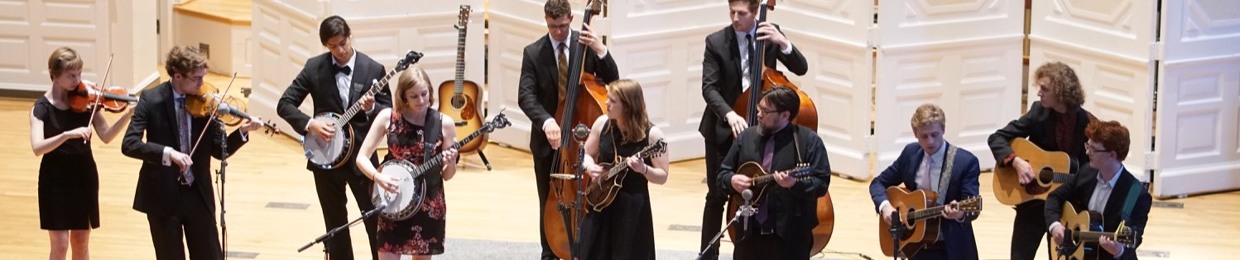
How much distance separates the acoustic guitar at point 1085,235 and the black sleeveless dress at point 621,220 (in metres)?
1.56

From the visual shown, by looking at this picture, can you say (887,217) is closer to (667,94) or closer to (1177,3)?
(1177,3)

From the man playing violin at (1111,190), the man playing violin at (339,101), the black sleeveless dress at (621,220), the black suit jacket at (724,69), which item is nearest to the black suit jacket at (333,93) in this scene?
the man playing violin at (339,101)

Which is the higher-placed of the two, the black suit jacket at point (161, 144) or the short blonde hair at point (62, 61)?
the short blonde hair at point (62, 61)

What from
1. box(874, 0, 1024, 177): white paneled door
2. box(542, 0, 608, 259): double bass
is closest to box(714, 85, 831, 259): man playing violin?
box(542, 0, 608, 259): double bass

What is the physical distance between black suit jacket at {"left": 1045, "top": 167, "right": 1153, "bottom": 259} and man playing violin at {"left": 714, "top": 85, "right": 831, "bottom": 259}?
0.84 metres

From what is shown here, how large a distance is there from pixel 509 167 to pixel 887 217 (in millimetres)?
4189

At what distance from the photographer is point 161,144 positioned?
700 cm

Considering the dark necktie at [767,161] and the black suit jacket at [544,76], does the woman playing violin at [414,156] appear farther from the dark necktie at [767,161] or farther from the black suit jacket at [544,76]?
the dark necktie at [767,161]

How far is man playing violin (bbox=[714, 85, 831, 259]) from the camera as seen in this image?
6.76 m

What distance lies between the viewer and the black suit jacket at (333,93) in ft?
24.8

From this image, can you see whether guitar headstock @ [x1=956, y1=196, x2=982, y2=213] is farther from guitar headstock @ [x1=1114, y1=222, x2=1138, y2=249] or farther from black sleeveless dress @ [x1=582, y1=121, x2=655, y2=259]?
black sleeveless dress @ [x1=582, y1=121, x2=655, y2=259]

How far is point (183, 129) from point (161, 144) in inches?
3.9

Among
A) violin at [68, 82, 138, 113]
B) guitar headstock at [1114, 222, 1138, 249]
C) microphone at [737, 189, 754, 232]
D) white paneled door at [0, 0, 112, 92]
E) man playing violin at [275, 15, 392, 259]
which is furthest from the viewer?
white paneled door at [0, 0, 112, 92]

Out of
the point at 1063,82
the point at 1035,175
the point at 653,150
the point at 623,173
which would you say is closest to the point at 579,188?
the point at 623,173
